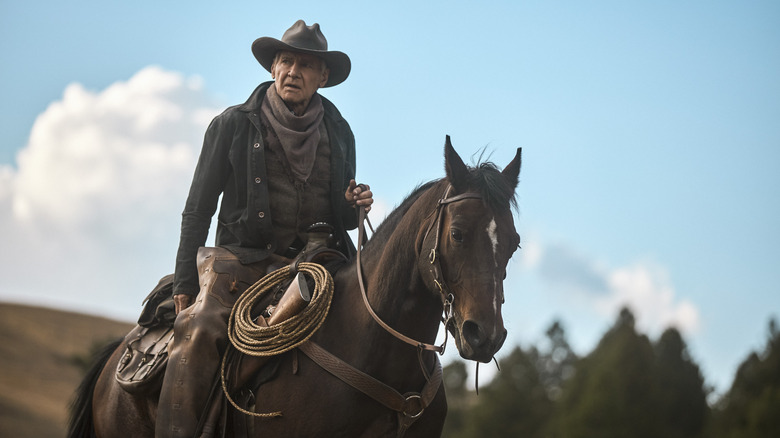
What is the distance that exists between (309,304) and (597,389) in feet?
121

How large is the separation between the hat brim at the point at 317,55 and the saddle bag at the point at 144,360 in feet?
8.12

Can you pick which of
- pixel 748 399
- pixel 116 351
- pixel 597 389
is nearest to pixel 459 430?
pixel 597 389

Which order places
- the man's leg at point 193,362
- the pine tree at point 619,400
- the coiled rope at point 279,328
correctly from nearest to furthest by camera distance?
1. the coiled rope at point 279,328
2. the man's leg at point 193,362
3. the pine tree at point 619,400

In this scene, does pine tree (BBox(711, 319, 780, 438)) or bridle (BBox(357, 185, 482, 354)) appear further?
pine tree (BBox(711, 319, 780, 438))

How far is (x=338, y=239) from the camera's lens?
24.2ft

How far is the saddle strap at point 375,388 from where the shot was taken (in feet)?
19.4

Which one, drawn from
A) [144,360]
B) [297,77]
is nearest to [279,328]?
[144,360]

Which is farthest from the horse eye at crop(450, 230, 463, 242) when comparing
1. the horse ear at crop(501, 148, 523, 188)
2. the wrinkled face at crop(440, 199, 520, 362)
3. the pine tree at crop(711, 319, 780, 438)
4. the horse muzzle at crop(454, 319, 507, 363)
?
the pine tree at crop(711, 319, 780, 438)

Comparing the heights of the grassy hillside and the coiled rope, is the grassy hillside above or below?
below

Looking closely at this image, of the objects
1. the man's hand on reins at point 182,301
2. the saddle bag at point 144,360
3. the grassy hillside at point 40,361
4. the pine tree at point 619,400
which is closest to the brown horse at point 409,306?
the saddle bag at point 144,360

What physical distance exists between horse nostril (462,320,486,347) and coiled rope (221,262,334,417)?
4.02 ft

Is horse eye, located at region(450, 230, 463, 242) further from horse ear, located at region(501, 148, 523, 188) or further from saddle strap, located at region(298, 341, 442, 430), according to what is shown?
saddle strap, located at region(298, 341, 442, 430)

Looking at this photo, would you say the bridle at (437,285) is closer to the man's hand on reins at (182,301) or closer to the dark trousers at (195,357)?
the dark trousers at (195,357)

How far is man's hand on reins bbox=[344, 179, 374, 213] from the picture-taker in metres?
7.11
